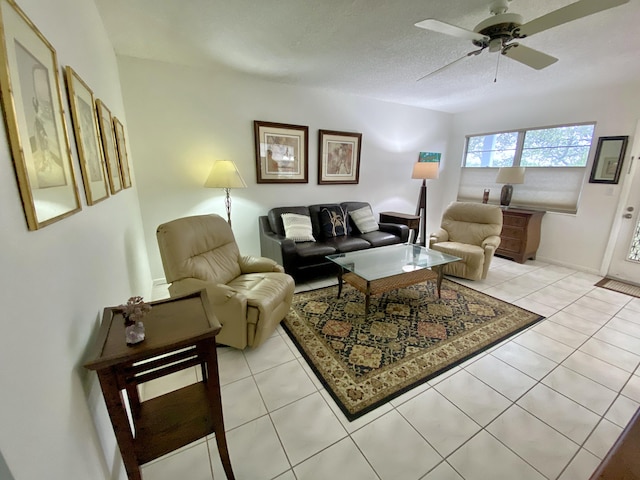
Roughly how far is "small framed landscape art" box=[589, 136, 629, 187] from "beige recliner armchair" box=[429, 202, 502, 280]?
1.31 m

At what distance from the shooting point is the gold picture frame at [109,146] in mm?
1597

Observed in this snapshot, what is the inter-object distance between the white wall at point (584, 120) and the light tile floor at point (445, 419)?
1.89m

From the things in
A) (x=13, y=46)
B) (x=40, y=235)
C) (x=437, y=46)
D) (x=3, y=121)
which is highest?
(x=437, y=46)

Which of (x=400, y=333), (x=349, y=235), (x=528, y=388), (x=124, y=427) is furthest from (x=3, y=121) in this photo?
(x=349, y=235)

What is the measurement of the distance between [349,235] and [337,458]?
9.25 feet

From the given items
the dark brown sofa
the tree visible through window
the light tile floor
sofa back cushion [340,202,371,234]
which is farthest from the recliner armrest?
the tree visible through window

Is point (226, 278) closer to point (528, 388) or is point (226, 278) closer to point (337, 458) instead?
point (337, 458)

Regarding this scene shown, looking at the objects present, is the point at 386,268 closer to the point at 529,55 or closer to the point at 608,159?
the point at 529,55

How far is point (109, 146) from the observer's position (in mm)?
1736

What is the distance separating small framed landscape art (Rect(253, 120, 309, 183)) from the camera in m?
3.42

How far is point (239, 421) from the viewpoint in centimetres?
148

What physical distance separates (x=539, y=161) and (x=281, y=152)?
3930mm

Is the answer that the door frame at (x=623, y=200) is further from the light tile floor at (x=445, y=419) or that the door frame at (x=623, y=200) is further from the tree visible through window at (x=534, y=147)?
the light tile floor at (x=445, y=419)

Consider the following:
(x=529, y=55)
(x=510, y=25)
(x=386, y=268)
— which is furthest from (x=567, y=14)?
(x=386, y=268)
